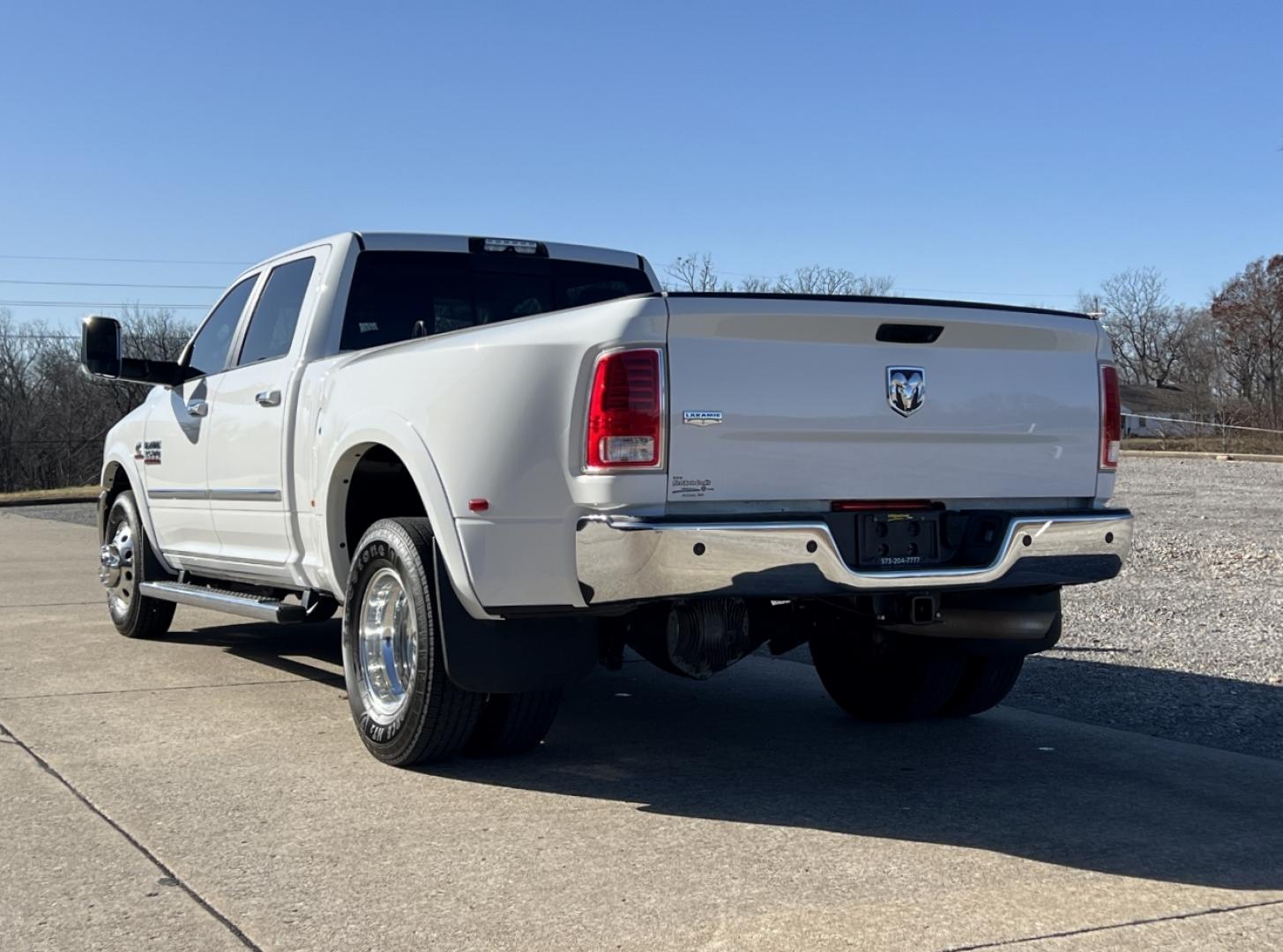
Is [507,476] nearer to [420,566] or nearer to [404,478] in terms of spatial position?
[420,566]

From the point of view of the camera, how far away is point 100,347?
7.60 m

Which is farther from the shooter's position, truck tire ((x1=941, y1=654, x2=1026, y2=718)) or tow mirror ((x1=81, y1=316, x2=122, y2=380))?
tow mirror ((x1=81, y1=316, x2=122, y2=380))

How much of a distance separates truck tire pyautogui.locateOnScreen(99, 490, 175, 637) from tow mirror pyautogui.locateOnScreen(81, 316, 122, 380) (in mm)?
1060

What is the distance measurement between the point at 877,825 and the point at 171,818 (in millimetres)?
2263

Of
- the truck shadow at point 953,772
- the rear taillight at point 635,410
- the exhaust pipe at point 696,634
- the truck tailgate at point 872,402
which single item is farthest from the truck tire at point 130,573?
the truck tailgate at point 872,402

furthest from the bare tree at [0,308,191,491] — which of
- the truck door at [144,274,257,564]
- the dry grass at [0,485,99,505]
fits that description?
the truck door at [144,274,257,564]

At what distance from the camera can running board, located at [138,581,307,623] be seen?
640 cm

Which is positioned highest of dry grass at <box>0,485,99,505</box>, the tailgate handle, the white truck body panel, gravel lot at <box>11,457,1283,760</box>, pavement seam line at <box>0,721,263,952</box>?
the tailgate handle

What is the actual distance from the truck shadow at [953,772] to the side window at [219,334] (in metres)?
1.81

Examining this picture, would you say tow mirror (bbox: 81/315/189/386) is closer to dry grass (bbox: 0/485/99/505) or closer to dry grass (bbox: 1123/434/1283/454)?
dry grass (bbox: 0/485/99/505)

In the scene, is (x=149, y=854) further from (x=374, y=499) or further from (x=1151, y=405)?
(x=1151, y=405)

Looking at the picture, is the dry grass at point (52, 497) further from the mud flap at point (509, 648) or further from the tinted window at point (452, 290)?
the mud flap at point (509, 648)

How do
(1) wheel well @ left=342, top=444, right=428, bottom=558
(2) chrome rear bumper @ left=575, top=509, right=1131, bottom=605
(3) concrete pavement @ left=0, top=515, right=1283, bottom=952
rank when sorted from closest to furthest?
(3) concrete pavement @ left=0, top=515, right=1283, bottom=952, (2) chrome rear bumper @ left=575, top=509, right=1131, bottom=605, (1) wheel well @ left=342, top=444, right=428, bottom=558

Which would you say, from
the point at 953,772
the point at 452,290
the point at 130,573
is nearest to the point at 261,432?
the point at 452,290
